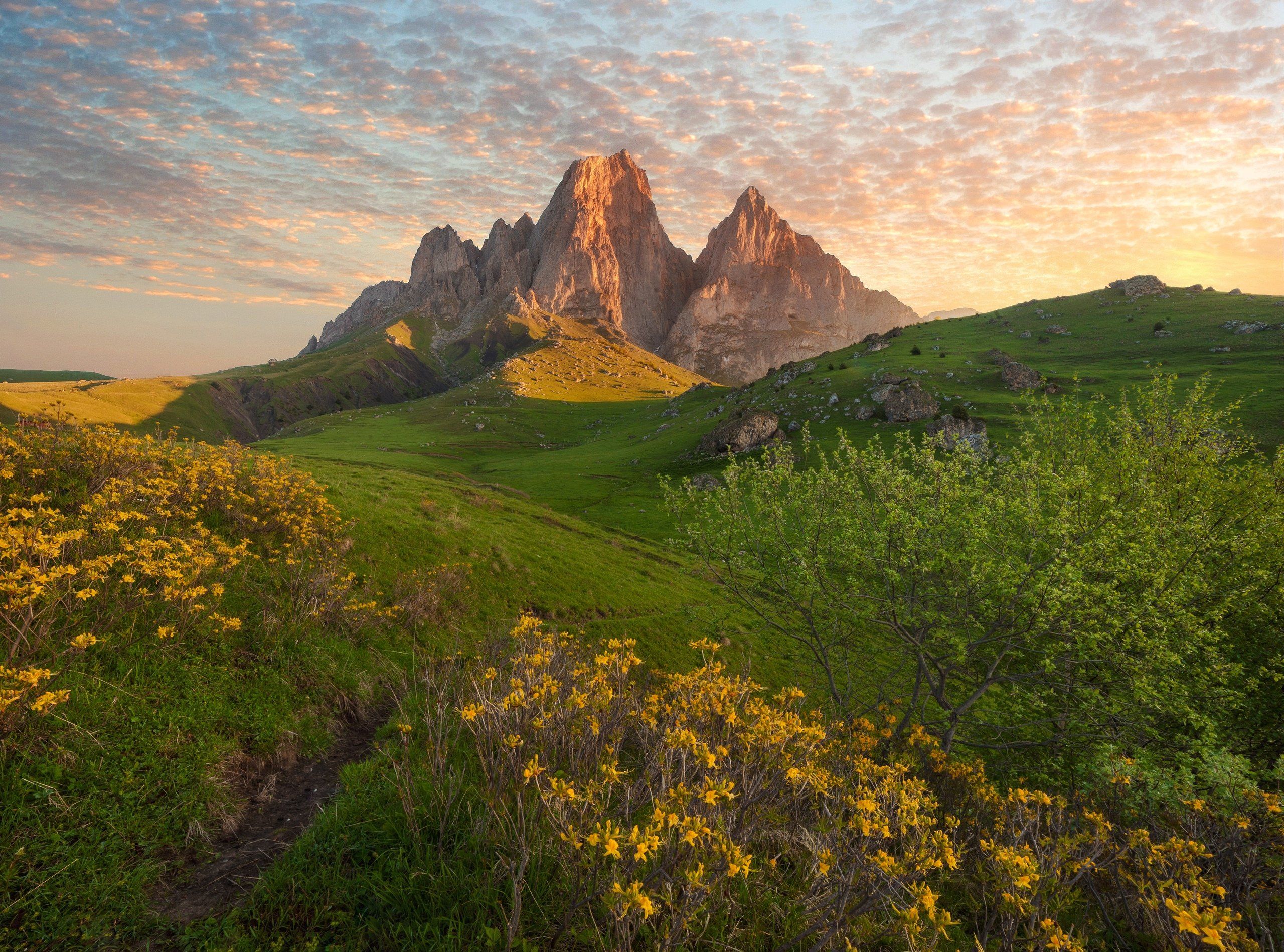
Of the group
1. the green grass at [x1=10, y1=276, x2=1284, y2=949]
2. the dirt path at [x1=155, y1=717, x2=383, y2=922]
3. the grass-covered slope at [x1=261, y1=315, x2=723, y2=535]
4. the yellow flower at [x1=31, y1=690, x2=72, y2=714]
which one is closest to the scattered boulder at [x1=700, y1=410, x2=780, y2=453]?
the grass-covered slope at [x1=261, y1=315, x2=723, y2=535]

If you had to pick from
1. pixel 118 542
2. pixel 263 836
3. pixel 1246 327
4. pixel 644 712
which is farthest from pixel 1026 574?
pixel 1246 327

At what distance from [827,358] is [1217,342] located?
256 ft

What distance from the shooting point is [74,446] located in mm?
13906

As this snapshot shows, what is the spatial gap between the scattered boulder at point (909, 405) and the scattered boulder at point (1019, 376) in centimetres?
1955

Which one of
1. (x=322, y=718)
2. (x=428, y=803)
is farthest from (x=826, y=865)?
(x=322, y=718)

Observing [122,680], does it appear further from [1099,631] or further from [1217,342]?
[1217,342]

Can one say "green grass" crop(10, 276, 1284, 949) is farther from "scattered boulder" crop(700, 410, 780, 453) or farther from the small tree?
"scattered boulder" crop(700, 410, 780, 453)

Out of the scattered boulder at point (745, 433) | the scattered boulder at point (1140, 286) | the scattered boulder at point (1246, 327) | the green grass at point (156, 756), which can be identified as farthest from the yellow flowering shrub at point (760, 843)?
the scattered boulder at point (1140, 286)

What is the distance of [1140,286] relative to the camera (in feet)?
532

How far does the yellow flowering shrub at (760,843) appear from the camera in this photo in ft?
16.6

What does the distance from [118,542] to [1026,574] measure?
20198mm

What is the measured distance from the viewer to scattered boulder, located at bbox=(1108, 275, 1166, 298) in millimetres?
160125

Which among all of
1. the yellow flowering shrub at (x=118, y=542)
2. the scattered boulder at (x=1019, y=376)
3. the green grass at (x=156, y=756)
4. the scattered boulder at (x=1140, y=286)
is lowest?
the green grass at (x=156, y=756)

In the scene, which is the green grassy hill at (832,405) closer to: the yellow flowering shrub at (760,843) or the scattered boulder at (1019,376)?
the scattered boulder at (1019,376)
